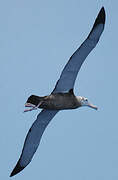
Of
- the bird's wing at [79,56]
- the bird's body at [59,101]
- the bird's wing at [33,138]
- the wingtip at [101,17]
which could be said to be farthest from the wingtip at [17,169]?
the wingtip at [101,17]

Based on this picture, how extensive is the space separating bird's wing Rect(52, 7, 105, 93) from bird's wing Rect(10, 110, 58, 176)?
1663mm

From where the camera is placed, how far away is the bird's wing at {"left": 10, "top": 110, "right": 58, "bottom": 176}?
17.0 m

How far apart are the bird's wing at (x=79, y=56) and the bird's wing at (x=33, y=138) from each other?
1663 millimetres

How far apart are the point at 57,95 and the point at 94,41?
78.6 inches

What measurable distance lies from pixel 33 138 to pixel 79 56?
3.89m

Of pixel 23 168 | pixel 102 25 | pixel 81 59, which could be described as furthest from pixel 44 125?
pixel 102 25

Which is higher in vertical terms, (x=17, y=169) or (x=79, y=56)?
(x=79, y=56)

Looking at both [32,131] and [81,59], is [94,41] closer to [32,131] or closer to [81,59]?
[81,59]

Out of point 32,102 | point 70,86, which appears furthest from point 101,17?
point 32,102

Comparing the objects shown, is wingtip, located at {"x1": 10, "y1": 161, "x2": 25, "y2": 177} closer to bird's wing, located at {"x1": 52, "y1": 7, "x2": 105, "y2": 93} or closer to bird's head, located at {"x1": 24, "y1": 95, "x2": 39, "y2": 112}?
bird's head, located at {"x1": 24, "y1": 95, "x2": 39, "y2": 112}

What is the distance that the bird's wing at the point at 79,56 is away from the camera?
1491 centimetres

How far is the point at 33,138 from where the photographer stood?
1753cm

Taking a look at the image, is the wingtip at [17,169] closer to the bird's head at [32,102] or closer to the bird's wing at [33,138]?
the bird's wing at [33,138]

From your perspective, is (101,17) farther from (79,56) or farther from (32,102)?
(32,102)
